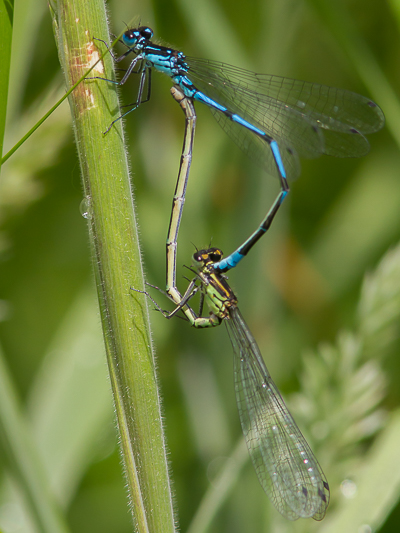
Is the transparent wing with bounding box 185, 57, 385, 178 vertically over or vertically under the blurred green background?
over

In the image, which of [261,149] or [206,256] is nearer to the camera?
[206,256]

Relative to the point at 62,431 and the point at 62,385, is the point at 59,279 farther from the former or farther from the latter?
the point at 62,431

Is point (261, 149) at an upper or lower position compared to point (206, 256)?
upper

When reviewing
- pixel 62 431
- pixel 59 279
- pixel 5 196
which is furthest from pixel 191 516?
pixel 5 196

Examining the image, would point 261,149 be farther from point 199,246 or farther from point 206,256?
point 199,246

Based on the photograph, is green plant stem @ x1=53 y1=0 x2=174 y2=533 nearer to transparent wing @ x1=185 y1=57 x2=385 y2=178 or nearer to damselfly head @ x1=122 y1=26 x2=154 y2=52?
damselfly head @ x1=122 y1=26 x2=154 y2=52

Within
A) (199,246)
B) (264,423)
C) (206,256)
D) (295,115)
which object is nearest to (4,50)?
(206,256)

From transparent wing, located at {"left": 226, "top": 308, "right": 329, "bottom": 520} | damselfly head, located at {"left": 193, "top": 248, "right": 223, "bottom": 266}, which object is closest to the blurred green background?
transparent wing, located at {"left": 226, "top": 308, "right": 329, "bottom": 520}
